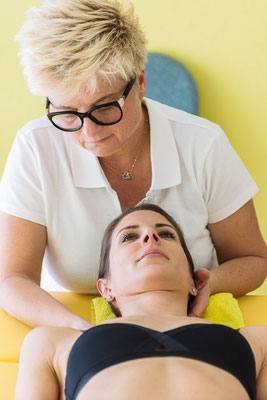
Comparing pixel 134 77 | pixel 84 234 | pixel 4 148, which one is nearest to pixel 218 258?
pixel 84 234

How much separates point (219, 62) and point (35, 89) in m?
1.58

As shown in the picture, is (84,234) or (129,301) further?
(84,234)

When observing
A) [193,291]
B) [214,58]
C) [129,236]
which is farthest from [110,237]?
[214,58]

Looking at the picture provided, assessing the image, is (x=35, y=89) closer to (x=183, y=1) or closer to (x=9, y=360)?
(x=9, y=360)

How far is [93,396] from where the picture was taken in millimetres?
1224

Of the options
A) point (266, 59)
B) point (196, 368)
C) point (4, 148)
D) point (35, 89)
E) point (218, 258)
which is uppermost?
point (35, 89)

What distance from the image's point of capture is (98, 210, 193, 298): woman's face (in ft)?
5.11

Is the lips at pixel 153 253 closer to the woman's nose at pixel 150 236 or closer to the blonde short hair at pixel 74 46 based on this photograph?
the woman's nose at pixel 150 236

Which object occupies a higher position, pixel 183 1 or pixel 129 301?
pixel 183 1

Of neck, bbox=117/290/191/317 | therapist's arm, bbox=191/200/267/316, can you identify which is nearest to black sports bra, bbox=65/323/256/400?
neck, bbox=117/290/191/317

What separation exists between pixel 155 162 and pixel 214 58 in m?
1.30

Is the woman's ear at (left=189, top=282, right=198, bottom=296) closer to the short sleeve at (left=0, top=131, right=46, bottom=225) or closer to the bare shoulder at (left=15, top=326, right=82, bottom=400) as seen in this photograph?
the bare shoulder at (left=15, top=326, right=82, bottom=400)

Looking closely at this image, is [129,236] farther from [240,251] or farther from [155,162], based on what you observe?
[240,251]

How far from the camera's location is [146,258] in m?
1.57
